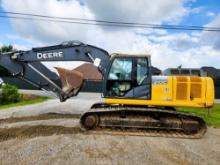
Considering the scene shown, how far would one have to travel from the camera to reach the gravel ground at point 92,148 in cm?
847

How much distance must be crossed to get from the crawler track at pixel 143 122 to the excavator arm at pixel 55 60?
197 centimetres

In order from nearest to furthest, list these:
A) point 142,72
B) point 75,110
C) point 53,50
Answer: point 142,72 → point 53,50 → point 75,110

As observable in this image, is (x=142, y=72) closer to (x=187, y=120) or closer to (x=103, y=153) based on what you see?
(x=187, y=120)

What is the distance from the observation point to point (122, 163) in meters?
8.21

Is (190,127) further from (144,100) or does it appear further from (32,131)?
(32,131)

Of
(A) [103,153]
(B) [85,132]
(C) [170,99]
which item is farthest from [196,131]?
(A) [103,153]

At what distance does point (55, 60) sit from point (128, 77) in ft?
10.5

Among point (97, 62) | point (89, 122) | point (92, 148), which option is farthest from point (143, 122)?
point (92, 148)

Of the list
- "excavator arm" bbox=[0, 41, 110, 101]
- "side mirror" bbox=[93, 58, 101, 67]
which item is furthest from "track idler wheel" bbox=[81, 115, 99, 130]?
"side mirror" bbox=[93, 58, 101, 67]

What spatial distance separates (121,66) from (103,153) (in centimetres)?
451

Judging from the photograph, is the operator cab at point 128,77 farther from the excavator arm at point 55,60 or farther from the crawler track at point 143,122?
the excavator arm at point 55,60

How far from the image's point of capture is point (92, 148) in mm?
9570

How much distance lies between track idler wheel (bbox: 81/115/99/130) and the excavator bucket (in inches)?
89.8

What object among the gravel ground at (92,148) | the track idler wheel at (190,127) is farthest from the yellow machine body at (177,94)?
the gravel ground at (92,148)
